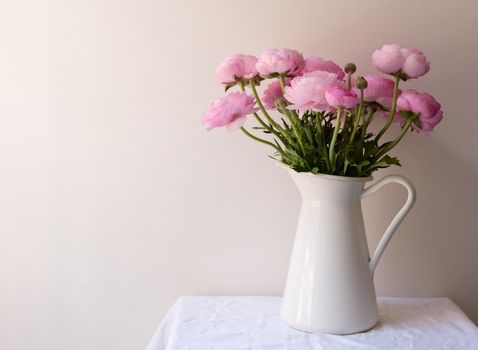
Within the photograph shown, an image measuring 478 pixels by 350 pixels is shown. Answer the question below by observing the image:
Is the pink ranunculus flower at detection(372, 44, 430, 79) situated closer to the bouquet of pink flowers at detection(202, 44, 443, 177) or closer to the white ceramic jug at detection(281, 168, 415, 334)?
the bouquet of pink flowers at detection(202, 44, 443, 177)

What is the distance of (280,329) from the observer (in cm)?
95

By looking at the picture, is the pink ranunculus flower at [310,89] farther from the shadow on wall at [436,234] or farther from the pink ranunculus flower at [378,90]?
the shadow on wall at [436,234]

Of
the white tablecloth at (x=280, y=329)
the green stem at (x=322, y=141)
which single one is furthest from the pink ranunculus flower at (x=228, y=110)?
the white tablecloth at (x=280, y=329)

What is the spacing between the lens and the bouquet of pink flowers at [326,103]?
33.0 inches

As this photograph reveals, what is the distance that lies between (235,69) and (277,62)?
8 cm

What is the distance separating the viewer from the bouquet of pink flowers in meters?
0.84

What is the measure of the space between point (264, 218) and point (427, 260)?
1.08 ft

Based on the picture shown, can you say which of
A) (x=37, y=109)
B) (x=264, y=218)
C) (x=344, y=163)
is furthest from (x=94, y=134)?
(x=344, y=163)

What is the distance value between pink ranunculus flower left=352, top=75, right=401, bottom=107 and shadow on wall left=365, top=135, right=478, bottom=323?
226 millimetres

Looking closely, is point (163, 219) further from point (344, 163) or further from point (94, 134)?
point (344, 163)

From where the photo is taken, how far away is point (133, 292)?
1.14 metres

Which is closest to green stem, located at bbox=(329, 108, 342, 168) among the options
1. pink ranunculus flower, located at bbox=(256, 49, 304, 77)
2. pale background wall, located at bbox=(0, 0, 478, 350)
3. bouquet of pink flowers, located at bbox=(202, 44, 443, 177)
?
bouquet of pink flowers, located at bbox=(202, 44, 443, 177)

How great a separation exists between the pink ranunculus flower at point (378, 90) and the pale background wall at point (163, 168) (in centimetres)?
20

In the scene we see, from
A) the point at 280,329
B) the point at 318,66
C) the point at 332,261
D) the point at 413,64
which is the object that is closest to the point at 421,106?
the point at 413,64
